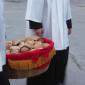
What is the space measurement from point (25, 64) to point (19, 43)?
553 mm

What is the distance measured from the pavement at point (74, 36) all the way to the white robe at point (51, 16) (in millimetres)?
1909

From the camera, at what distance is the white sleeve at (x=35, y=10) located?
17.8 feet

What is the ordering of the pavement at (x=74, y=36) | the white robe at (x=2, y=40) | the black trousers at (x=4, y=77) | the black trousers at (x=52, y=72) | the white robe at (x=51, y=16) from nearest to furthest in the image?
the white robe at (x=2, y=40), the black trousers at (x=4, y=77), the white robe at (x=51, y=16), the black trousers at (x=52, y=72), the pavement at (x=74, y=36)

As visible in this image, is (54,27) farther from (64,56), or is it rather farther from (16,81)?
(16,81)

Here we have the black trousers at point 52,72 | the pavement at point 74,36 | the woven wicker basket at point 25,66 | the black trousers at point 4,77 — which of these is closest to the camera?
the black trousers at point 4,77

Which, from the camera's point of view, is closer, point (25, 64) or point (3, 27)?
point (3, 27)

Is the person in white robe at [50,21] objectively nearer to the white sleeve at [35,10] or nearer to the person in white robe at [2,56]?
the white sleeve at [35,10]

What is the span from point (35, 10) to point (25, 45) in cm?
75

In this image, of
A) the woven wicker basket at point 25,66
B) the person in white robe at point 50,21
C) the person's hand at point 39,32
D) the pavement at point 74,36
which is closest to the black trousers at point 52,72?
the person in white robe at point 50,21

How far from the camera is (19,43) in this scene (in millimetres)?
5051

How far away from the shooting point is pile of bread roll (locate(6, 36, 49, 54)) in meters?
4.77

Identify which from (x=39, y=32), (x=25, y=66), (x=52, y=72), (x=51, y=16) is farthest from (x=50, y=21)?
(x=25, y=66)

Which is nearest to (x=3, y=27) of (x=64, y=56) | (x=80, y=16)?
(x=64, y=56)

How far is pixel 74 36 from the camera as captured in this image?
12.2m
